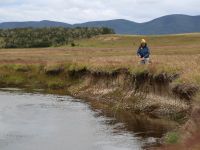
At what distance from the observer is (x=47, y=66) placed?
219ft

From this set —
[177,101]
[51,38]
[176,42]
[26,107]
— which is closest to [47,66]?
[26,107]

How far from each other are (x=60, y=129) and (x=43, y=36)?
140 metres

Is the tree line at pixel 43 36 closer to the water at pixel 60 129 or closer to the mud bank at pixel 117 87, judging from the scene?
the mud bank at pixel 117 87

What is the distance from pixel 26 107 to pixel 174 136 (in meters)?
22.1

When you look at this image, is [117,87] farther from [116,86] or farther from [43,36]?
[43,36]

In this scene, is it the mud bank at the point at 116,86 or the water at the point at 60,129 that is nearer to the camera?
the water at the point at 60,129

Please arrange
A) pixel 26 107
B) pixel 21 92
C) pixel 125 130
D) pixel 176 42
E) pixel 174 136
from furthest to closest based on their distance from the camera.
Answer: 1. pixel 176 42
2. pixel 21 92
3. pixel 26 107
4. pixel 125 130
5. pixel 174 136

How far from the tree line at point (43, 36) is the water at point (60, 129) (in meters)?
112

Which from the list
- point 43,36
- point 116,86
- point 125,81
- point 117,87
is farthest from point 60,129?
point 43,36

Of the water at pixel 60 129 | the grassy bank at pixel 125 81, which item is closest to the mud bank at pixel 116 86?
the grassy bank at pixel 125 81

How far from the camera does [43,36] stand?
173 metres

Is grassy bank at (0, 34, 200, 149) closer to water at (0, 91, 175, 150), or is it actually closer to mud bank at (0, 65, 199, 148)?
mud bank at (0, 65, 199, 148)

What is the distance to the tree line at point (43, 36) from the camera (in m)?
162

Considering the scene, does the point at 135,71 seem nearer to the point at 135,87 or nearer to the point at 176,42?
the point at 135,87
